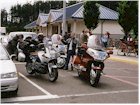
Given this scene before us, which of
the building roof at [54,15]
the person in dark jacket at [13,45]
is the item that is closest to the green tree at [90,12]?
the building roof at [54,15]

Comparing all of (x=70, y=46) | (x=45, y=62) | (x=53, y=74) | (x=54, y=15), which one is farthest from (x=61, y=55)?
(x=54, y=15)

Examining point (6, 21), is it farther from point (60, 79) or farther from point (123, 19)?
point (60, 79)

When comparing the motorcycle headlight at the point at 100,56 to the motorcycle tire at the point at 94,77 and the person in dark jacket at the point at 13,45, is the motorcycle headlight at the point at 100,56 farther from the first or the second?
the person in dark jacket at the point at 13,45

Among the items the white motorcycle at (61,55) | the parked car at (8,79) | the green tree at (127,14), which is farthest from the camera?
the green tree at (127,14)

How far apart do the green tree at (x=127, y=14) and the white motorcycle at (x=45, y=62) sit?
1398 centimetres

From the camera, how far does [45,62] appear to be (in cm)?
1183

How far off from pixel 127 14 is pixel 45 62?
589 inches

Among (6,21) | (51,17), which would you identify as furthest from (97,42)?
(6,21)

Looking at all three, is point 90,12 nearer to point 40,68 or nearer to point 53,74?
point 40,68

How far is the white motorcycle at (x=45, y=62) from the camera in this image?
11.5 metres

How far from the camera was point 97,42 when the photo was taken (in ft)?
37.8

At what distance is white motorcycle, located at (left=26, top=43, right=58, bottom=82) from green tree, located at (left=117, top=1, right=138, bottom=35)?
14.0 m

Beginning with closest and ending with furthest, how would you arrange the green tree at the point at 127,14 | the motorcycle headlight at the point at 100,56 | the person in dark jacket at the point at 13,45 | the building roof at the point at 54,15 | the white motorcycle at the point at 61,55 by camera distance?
the motorcycle headlight at the point at 100,56 → the white motorcycle at the point at 61,55 → the person in dark jacket at the point at 13,45 → the green tree at the point at 127,14 → the building roof at the point at 54,15

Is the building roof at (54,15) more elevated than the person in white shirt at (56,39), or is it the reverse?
the building roof at (54,15)
